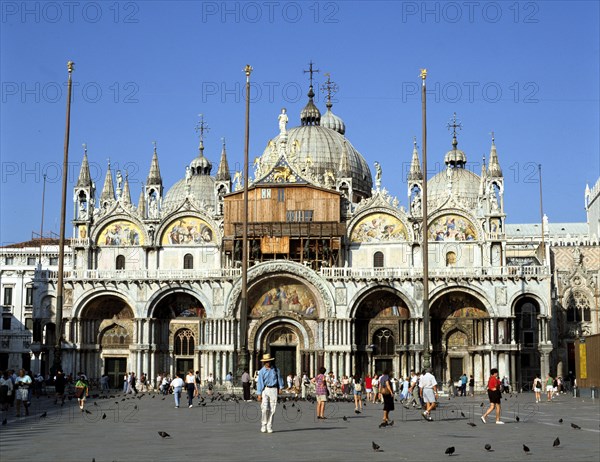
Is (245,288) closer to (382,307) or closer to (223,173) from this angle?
(382,307)

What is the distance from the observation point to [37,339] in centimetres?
6662

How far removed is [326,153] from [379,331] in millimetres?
19440

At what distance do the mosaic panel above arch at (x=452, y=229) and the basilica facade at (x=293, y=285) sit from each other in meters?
0.09

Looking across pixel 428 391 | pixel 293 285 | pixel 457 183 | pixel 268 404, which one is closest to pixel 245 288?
pixel 293 285

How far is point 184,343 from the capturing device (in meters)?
67.5

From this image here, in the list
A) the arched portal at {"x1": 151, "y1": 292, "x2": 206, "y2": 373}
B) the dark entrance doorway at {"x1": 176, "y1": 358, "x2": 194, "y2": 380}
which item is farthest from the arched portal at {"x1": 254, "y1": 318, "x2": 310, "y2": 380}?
the dark entrance doorway at {"x1": 176, "y1": 358, "x2": 194, "y2": 380}

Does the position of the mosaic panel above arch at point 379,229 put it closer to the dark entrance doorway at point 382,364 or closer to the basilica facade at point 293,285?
the basilica facade at point 293,285

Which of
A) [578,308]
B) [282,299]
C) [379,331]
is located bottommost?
[379,331]

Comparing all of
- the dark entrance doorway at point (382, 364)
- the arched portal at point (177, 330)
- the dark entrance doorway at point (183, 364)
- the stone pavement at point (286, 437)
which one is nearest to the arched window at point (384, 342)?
the dark entrance doorway at point (382, 364)

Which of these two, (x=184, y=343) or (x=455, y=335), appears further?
(x=184, y=343)

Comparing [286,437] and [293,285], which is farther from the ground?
[293,285]

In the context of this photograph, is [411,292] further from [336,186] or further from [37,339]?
[37,339]

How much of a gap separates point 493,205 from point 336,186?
1152cm

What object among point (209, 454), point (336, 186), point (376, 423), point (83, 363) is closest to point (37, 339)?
point (83, 363)
